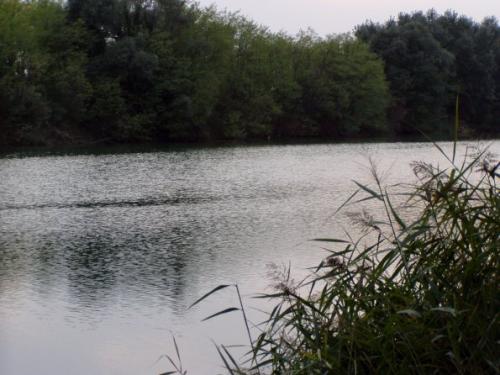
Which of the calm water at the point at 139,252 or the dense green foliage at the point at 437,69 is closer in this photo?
the calm water at the point at 139,252

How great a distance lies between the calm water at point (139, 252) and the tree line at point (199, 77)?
57.2ft

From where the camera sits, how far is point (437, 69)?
226ft


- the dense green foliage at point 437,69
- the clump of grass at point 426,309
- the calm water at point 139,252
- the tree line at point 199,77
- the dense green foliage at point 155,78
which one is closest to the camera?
the clump of grass at point 426,309

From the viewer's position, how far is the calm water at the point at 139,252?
27.3 feet

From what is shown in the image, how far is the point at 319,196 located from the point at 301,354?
17.0m

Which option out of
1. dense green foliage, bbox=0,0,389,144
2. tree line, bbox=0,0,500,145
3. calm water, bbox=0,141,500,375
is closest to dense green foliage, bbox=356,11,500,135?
tree line, bbox=0,0,500,145

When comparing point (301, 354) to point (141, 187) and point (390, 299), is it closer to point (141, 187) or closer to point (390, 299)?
point (390, 299)

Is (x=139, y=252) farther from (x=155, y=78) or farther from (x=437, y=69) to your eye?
(x=437, y=69)

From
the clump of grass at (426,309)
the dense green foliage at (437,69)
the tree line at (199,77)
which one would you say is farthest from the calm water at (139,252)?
the dense green foliage at (437,69)

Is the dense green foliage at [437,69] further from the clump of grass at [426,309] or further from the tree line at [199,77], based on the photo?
the clump of grass at [426,309]

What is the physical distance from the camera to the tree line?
4600cm

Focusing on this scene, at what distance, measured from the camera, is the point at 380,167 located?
102 feet

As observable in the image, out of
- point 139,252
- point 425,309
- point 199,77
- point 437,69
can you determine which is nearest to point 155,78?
point 199,77

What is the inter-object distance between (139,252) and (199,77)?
40106 millimetres
